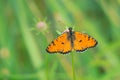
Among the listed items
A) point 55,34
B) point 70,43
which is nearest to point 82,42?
point 70,43

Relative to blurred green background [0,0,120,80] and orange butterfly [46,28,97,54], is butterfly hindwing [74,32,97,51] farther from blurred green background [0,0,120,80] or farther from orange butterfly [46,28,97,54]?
blurred green background [0,0,120,80]

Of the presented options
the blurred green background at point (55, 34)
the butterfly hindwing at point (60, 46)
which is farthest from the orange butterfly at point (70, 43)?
the blurred green background at point (55, 34)

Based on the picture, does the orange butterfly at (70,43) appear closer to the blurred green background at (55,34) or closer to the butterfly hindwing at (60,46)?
the butterfly hindwing at (60,46)

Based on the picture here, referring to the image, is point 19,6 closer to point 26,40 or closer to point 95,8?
point 26,40

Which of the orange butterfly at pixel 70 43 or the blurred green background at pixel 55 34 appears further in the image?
the blurred green background at pixel 55 34

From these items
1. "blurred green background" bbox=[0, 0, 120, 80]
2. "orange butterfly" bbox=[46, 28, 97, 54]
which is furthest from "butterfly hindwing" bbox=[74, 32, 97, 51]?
"blurred green background" bbox=[0, 0, 120, 80]
